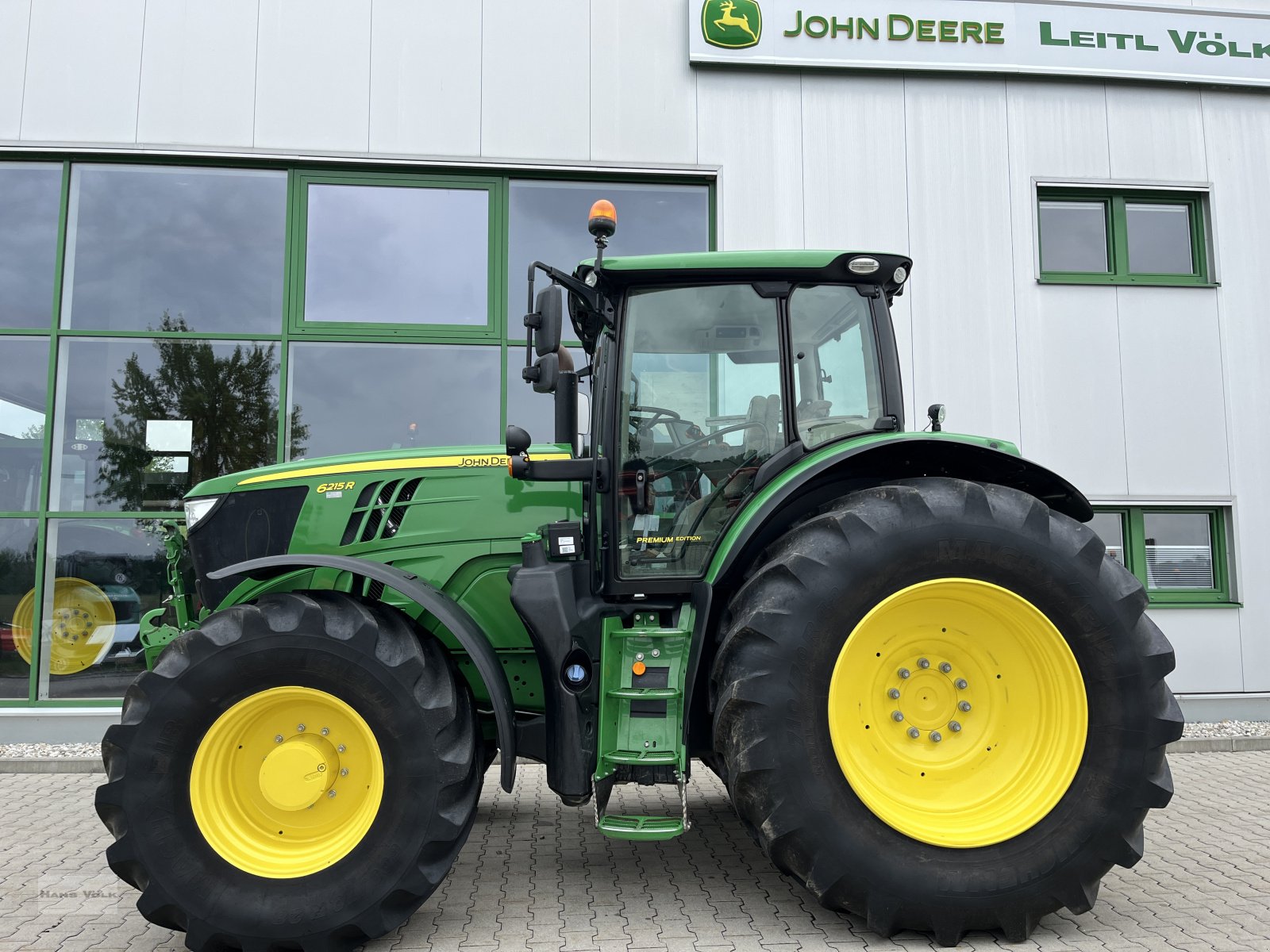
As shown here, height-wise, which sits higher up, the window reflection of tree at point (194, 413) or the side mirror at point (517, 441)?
the window reflection of tree at point (194, 413)

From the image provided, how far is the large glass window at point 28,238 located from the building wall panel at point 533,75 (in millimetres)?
3370

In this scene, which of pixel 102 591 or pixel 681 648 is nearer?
pixel 681 648

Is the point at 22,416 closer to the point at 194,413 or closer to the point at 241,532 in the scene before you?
the point at 194,413

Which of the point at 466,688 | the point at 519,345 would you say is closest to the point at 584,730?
the point at 466,688

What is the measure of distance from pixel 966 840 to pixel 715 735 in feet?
2.86

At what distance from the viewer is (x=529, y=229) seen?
694cm

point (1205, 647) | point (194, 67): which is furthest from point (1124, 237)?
point (194, 67)

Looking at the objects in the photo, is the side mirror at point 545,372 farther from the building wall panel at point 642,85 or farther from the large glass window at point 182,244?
the large glass window at point 182,244

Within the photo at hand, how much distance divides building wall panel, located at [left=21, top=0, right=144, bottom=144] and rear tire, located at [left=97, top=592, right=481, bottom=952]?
551 cm

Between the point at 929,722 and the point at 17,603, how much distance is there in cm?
657

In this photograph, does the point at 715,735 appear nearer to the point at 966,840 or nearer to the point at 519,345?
the point at 966,840

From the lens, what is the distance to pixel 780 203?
271 inches

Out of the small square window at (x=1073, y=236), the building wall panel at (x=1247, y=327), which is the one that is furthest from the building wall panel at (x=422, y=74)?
the building wall panel at (x=1247, y=327)

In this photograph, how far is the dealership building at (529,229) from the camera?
21.6ft
